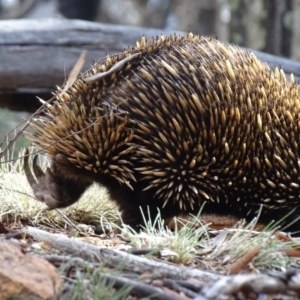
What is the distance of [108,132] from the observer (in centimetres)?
419

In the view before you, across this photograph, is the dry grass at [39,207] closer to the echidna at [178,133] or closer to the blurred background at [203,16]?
the echidna at [178,133]

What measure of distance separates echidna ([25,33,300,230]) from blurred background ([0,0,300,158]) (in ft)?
11.8

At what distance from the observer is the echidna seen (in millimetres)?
4211

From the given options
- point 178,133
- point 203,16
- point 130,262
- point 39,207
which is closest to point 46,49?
point 39,207

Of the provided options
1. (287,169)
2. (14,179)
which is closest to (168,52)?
(287,169)

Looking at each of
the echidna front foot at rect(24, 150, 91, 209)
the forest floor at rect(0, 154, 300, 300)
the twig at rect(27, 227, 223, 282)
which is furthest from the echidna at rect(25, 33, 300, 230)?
the twig at rect(27, 227, 223, 282)

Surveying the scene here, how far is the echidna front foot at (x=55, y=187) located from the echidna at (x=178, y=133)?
0.02 metres

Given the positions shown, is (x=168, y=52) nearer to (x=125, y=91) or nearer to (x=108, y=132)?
(x=125, y=91)

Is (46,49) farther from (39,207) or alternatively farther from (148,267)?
(148,267)

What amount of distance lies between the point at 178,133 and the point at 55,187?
3.10ft

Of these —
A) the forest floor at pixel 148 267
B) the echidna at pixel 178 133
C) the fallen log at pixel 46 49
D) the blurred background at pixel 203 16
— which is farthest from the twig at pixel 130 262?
the blurred background at pixel 203 16

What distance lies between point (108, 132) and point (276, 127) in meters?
1.09

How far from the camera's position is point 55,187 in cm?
455

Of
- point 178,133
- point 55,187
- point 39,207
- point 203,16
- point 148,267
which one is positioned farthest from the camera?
point 203,16
